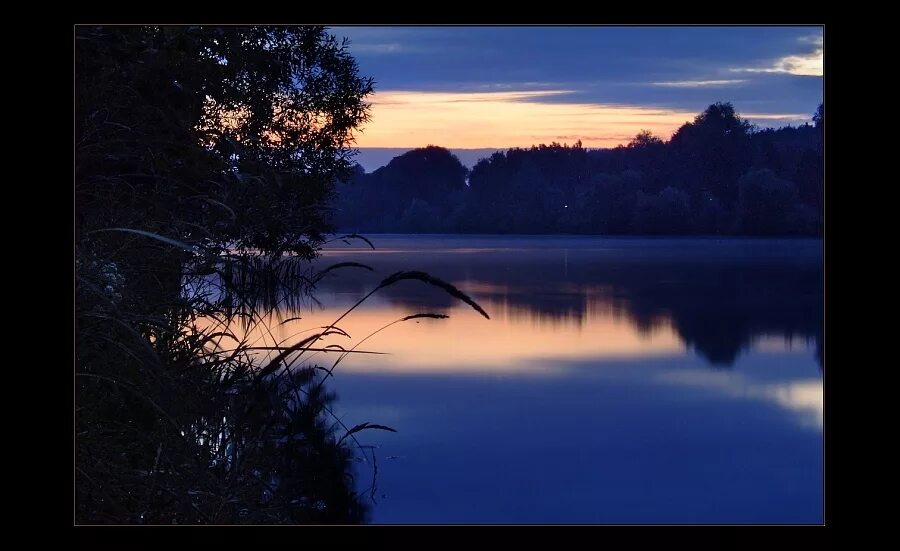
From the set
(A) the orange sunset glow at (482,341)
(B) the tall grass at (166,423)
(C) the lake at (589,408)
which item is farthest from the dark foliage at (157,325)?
(A) the orange sunset glow at (482,341)

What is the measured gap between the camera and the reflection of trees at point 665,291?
85.6ft

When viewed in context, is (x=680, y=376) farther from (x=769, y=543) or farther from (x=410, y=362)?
(x=769, y=543)

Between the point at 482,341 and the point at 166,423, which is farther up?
the point at 166,423

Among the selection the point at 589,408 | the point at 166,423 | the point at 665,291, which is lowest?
the point at 589,408

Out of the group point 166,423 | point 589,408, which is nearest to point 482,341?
point 589,408

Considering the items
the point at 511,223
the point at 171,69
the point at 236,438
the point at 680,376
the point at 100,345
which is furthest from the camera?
the point at 511,223

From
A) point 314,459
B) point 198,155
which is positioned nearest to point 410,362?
point 314,459

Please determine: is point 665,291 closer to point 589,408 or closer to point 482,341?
point 482,341

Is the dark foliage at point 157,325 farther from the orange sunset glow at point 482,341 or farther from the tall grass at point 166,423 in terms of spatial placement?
the orange sunset glow at point 482,341

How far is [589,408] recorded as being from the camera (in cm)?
1496

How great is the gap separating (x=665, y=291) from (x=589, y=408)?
23457mm

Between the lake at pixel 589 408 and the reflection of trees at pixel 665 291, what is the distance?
217 millimetres
